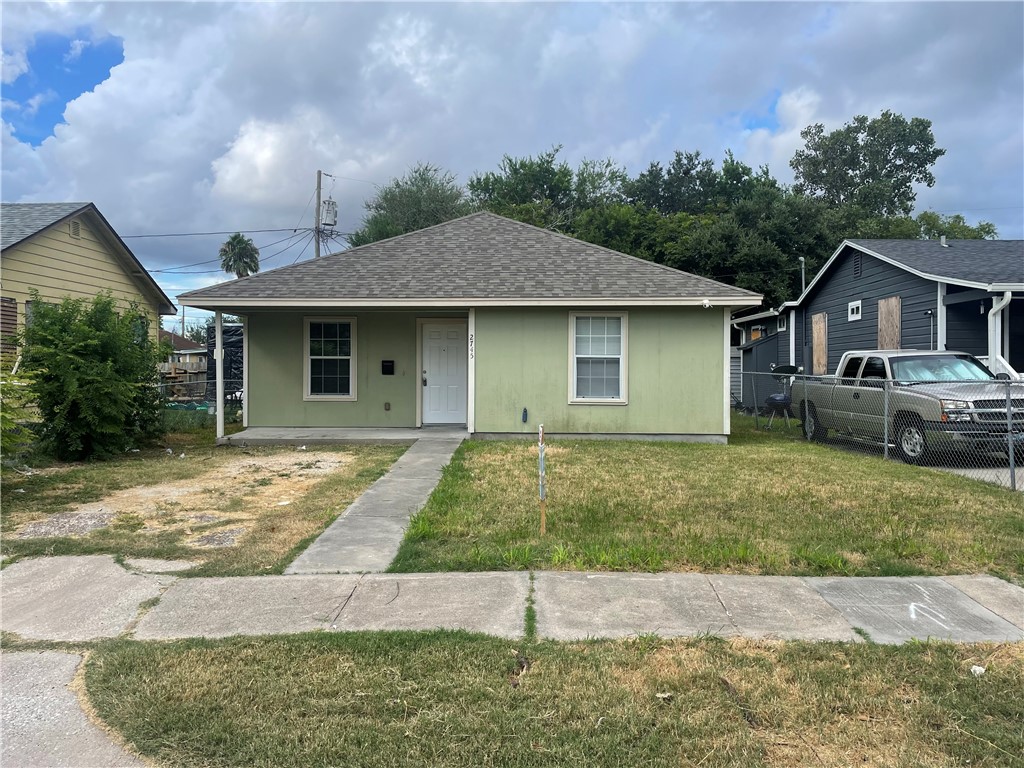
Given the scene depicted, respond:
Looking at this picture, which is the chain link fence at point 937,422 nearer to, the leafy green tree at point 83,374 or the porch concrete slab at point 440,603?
the porch concrete slab at point 440,603

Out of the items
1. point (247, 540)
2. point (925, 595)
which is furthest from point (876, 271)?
point (247, 540)

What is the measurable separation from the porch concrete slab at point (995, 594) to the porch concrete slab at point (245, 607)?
418cm

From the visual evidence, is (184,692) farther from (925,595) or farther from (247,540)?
(925,595)

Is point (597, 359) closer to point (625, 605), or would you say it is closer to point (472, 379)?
point (472, 379)

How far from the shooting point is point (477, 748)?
2.71 m

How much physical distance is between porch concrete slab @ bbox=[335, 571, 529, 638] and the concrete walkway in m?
0.40

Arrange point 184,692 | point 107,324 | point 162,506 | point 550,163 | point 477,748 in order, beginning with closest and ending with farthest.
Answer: point 477,748
point 184,692
point 162,506
point 107,324
point 550,163

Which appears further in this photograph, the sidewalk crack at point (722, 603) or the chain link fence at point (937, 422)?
the chain link fence at point (937, 422)

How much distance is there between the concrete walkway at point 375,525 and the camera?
16.8 feet

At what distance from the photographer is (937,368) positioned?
34.6 feet

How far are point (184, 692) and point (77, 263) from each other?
16489 mm

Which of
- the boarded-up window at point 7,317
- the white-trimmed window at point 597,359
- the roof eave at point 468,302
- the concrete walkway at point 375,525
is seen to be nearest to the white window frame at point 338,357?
the roof eave at point 468,302

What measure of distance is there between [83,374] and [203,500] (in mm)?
4144

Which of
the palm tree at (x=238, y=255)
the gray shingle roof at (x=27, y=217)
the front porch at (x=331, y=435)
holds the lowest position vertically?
the front porch at (x=331, y=435)
